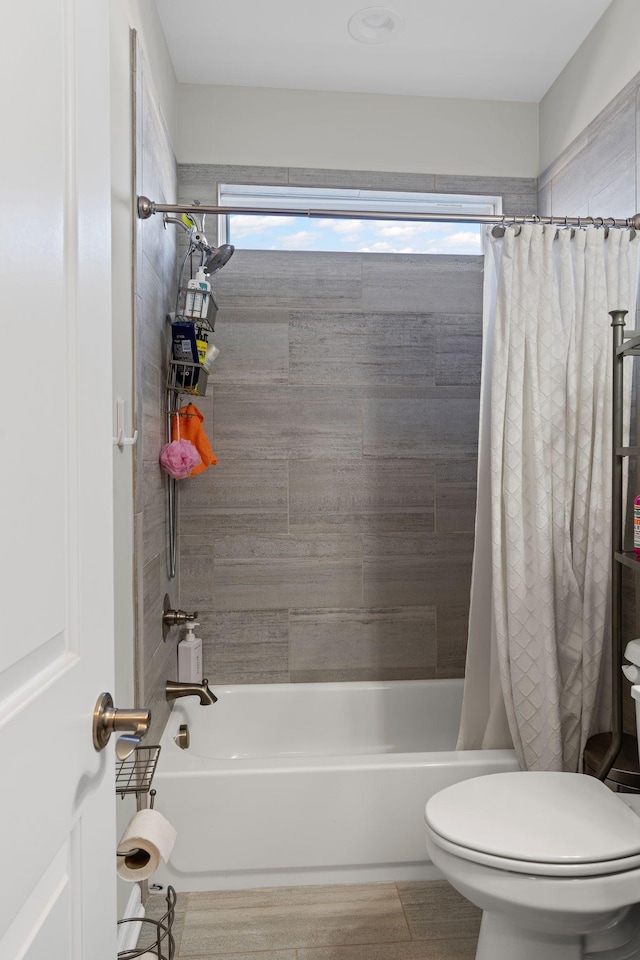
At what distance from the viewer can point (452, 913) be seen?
6.14 ft

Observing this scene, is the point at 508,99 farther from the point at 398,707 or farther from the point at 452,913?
the point at 452,913

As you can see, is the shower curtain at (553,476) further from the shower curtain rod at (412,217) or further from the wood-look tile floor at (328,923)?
the wood-look tile floor at (328,923)

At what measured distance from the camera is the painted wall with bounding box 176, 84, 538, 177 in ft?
8.72

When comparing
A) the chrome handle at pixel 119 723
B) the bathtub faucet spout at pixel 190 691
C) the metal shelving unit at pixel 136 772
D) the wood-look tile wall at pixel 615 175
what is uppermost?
the wood-look tile wall at pixel 615 175

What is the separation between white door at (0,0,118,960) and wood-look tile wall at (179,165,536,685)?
1881mm

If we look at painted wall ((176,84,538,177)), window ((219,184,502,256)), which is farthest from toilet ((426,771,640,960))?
painted wall ((176,84,538,177))

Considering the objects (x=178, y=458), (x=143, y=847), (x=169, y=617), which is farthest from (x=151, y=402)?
(x=143, y=847)

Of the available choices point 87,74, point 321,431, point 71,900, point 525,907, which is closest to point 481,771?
point 525,907

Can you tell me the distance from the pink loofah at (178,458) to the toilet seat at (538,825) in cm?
127

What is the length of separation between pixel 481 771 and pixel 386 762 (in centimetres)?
30

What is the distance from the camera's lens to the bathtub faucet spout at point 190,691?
7.72 ft

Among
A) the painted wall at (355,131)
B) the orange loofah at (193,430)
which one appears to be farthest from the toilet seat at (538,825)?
the painted wall at (355,131)

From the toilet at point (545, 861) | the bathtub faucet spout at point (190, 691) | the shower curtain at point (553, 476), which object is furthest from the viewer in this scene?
the bathtub faucet spout at point (190, 691)

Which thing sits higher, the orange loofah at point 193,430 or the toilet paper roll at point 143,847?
the orange loofah at point 193,430
